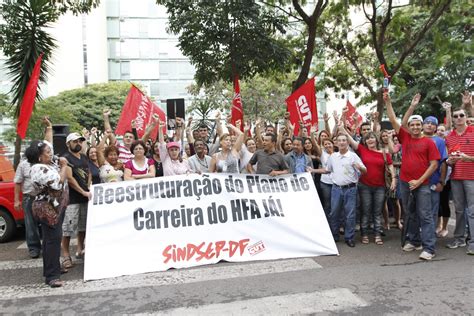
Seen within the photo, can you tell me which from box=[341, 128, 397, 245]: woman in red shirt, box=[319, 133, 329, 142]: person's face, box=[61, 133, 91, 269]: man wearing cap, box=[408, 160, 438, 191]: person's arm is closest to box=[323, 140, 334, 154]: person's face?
box=[319, 133, 329, 142]: person's face

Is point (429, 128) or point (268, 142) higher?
point (429, 128)

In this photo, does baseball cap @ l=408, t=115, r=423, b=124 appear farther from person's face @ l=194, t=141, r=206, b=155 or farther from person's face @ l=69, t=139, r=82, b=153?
person's face @ l=69, t=139, r=82, b=153

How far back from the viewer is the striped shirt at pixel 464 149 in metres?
5.95

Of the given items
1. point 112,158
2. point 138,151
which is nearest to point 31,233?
point 112,158

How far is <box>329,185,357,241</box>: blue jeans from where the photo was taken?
6.52m

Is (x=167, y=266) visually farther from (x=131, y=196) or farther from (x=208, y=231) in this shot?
(x=131, y=196)

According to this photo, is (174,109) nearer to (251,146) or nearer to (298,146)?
(251,146)

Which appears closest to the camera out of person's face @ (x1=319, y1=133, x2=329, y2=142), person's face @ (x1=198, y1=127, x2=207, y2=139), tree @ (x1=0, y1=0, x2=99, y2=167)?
person's face @ (x1=319, y1=133, x2=329, y2=142)

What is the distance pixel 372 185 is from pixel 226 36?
16.9ft

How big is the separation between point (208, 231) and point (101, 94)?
119ft

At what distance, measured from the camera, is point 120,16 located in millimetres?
59688

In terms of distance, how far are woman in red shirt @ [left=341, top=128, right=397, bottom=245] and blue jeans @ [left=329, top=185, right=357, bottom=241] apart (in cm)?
25

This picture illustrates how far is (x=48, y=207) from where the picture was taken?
16.2 feet

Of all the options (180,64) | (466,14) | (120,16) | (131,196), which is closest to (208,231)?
(131,196)
